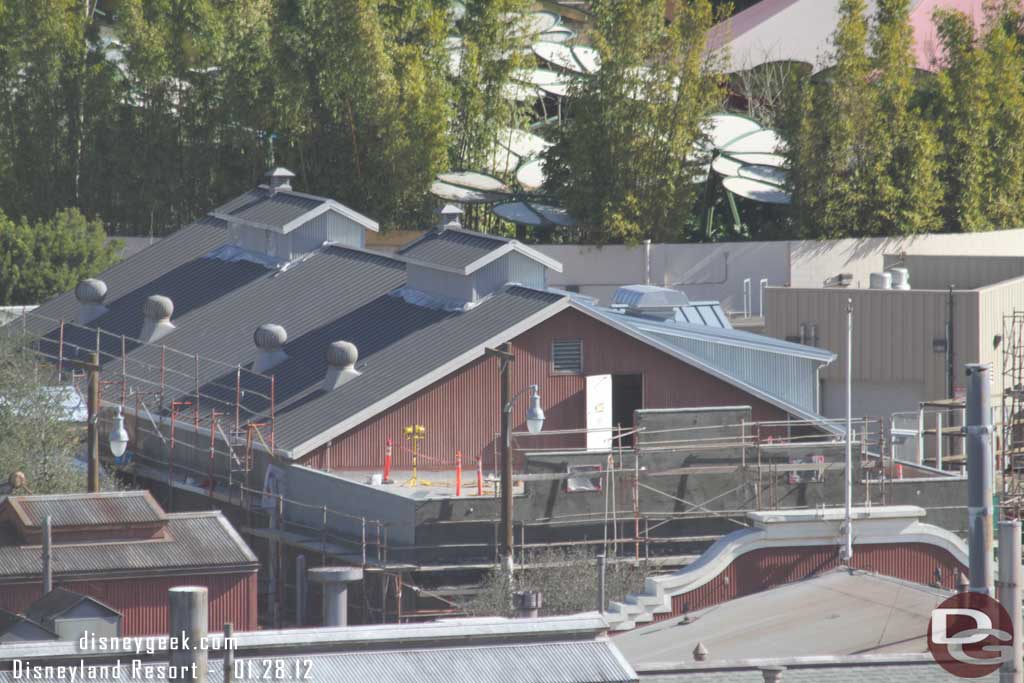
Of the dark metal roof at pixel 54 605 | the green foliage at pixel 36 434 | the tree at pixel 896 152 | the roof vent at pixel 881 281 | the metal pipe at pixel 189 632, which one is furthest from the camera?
the tree at pixel 896 152

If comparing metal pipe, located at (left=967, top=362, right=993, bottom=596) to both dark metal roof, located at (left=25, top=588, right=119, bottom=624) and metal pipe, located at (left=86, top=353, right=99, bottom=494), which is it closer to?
dark metal roof, located at (left=25, top=588, right=119, bottom=624)

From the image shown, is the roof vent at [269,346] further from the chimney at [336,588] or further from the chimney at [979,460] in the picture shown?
the chimney at [979,460]

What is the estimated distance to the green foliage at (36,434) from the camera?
44250 millimetres

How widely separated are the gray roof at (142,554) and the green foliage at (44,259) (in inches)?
1191

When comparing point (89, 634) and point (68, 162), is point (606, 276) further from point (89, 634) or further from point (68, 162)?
point (89, 634)

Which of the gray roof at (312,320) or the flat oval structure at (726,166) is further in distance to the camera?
the flat oval structure at (726,166)

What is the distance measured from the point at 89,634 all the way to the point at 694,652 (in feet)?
26.4

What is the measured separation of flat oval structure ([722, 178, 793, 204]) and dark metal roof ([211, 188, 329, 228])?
17464 mm

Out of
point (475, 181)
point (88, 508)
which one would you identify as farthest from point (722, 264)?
point (88, 508)

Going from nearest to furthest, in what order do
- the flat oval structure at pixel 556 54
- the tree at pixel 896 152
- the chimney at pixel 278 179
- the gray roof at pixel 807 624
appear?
the gray roof at pixel 807 624 → the chimney at pixel 278 179 → the tree at pixel 896 152 → the flat oval structure at pixel 556 54

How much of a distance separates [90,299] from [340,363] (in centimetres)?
1233

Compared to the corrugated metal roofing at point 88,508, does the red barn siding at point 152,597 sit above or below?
below

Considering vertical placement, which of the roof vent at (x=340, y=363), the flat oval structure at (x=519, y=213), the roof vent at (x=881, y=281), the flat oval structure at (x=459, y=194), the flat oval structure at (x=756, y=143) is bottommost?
the roof vent at (x=340, y=363)

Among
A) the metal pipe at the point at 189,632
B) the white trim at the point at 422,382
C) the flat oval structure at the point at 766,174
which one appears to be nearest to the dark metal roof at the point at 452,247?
the white trim at the point at 422,382
